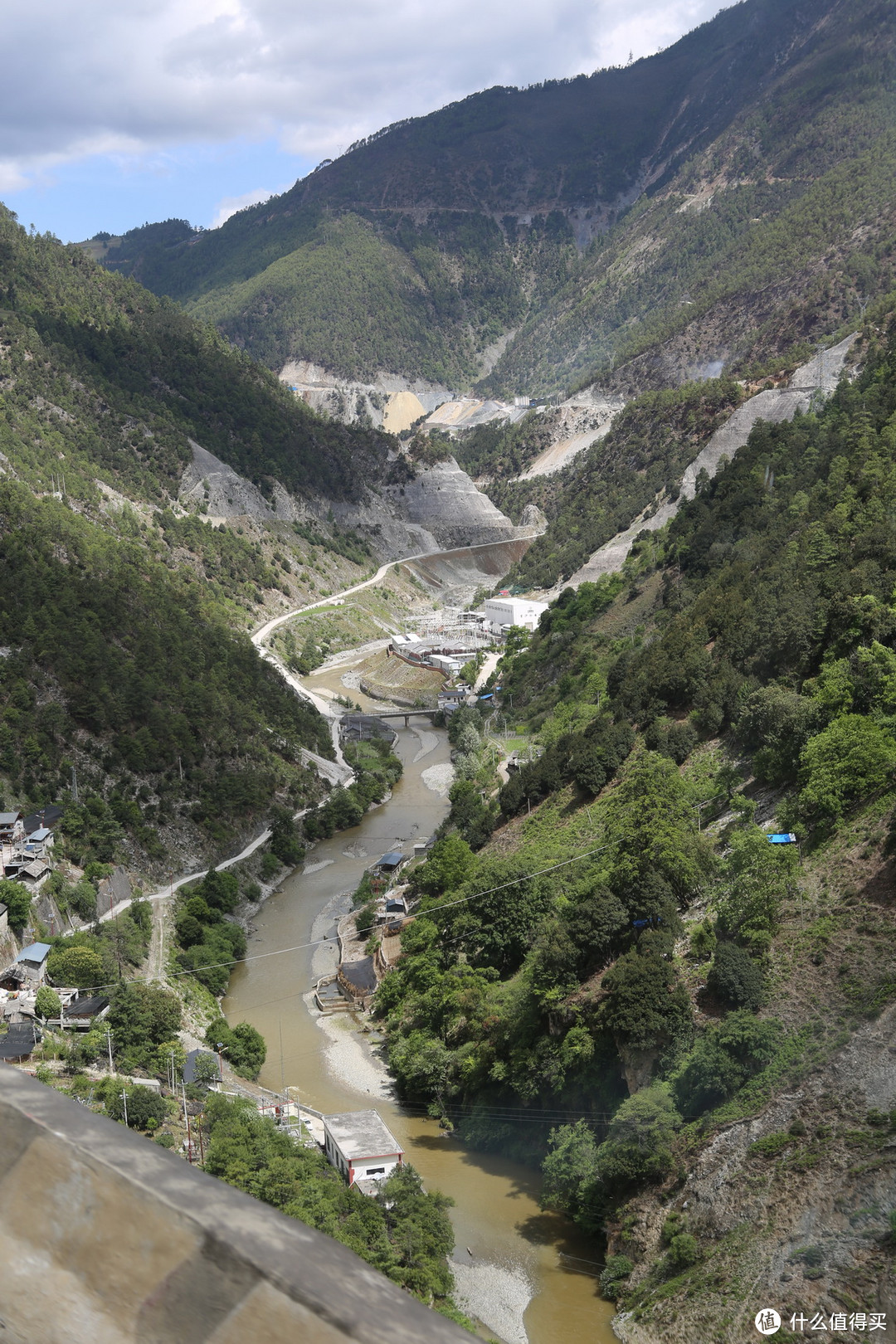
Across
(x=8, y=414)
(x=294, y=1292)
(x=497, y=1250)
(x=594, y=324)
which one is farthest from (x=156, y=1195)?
(x=594, y=324)

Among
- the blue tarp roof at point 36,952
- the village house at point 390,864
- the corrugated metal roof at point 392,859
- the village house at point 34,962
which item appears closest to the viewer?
the village house at point 34,962

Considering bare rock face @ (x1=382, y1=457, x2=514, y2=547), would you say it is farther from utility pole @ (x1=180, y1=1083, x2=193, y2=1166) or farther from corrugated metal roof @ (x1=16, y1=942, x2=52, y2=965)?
utility pole @ (x1=180, y1=1083, x2=193, y2=1166)

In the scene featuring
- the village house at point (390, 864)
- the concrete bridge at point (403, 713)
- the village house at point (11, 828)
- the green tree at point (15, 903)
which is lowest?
the concrete bridge at point (403, 713)

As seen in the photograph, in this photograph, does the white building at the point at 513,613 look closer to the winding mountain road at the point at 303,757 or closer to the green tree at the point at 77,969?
the winding mountain road at the point at 303,757

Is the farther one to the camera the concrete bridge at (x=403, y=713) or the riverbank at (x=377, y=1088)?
the concrete bridge at (x=403, y=713)

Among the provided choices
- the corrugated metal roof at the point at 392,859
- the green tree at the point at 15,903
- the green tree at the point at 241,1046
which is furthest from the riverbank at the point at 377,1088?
the green tree at the point at 15,903

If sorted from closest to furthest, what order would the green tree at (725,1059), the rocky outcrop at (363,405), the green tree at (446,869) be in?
1. the green tree at (725,1059)
2. the green tree at (446,869)
3. the rocky outcrop at (363,405)

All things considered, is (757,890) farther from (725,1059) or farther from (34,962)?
(34,962)

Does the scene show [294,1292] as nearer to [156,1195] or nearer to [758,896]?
[156,1195]
